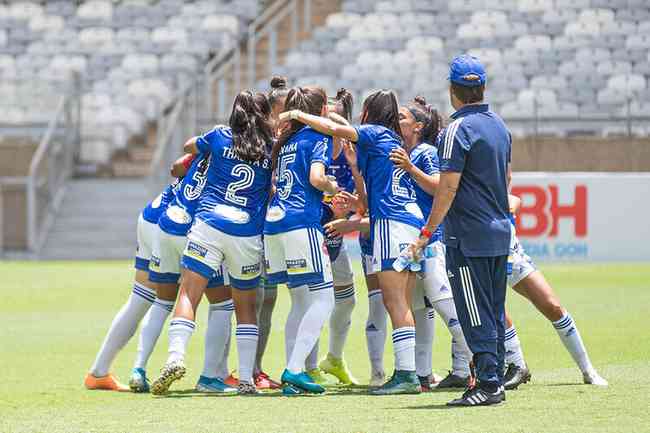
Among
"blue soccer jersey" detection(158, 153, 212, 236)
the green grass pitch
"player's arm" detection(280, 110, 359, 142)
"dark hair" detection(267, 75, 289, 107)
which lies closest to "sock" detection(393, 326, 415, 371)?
the green grass pitch

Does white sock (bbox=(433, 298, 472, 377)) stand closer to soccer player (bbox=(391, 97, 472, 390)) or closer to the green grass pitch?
soccer player (bbox=(391, 97, 472, 390))

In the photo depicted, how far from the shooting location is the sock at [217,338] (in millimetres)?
8789

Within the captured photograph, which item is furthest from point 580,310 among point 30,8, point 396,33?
point 30,8

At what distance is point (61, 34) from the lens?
3231 cm

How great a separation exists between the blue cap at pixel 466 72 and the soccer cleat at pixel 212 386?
269 centimetres

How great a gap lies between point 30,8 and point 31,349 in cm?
2399

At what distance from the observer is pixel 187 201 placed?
347 inches

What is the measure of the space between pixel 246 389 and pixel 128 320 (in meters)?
1.09

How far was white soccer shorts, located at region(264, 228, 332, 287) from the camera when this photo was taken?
8320 millimetres

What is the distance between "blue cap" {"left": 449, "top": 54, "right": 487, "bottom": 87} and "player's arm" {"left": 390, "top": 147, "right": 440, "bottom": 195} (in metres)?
0.75

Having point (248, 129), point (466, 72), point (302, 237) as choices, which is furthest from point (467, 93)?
point (248, 129)

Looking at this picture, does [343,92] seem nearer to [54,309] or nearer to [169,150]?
[54,309]

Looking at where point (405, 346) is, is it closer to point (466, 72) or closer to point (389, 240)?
point (389, 240)

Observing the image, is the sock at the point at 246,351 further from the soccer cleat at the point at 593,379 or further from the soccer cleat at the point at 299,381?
the soccer cleat at the point at 593,379
